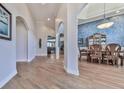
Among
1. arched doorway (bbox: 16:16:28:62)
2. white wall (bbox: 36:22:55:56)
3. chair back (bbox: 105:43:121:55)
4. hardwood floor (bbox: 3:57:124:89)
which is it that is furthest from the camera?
white wall (bbox: 36:22:55:56)

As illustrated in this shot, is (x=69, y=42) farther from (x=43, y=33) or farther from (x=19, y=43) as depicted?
(x=43, y=33)

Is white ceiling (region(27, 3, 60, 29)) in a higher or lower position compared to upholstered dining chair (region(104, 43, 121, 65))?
higher

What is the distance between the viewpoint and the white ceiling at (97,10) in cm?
829

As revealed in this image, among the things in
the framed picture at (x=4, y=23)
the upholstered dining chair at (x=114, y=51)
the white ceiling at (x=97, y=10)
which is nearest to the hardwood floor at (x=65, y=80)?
the framed picture at (x=4, y=23)

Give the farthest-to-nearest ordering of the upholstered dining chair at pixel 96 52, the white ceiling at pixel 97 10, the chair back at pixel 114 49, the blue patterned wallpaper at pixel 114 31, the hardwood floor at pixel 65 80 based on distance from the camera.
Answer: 1. the blue patterned wallpaper at pixel 114 31
2. the white ceiling at pixel 97 10
3. the upholstered dining chair at pixel 96 52
4. the chair back at pixel 114 49
5. the hardwood floor at pixel 65 80

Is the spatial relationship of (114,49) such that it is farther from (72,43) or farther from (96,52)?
(72,43)

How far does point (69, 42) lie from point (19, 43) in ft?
13.1

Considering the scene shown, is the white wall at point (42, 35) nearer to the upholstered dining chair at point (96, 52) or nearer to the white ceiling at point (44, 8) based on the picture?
the white ceiling at point (44, 8)

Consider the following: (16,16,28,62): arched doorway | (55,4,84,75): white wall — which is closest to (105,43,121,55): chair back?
(55,4,84,75): white wall

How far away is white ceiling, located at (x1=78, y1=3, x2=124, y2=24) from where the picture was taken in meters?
8.29

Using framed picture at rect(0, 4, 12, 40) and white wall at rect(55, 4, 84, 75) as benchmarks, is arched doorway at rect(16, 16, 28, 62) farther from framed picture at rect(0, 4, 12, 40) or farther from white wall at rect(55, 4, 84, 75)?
framed picture at rect(0, 4, 12, 40)

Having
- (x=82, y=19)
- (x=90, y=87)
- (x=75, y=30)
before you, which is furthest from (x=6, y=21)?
(x=82, y=19)

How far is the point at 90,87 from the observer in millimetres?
3266

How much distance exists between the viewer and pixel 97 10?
9344 mm
